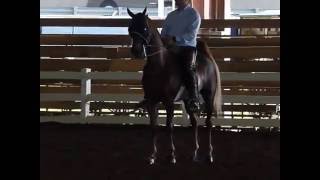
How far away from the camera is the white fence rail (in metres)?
8.34

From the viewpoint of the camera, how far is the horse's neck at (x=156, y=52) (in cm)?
575

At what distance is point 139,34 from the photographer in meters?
5.51

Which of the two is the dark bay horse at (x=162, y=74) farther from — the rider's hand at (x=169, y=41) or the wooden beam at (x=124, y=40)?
the wooden beam at (x=124, y=40)

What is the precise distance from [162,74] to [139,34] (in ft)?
1.96

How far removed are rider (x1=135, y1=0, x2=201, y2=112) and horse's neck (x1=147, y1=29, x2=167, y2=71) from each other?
142mm

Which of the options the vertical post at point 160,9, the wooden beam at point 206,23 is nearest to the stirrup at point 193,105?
the wooden beam at point 206,23

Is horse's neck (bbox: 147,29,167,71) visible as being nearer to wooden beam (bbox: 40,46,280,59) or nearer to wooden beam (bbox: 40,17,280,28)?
wooden beam (bbox: 40,17,280,28)

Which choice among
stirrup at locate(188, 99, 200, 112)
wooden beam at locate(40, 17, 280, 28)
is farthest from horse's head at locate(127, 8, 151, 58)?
wooden beam at locate(40, 17, 280, 28)

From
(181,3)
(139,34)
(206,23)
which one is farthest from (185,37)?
(206,23)

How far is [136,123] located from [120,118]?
27cm

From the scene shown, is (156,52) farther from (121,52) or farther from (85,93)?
(121,52)

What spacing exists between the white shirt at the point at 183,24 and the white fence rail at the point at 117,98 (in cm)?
257

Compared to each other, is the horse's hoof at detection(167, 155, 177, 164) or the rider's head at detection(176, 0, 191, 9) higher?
the rider's head at detection(176, 0, 191, 9)

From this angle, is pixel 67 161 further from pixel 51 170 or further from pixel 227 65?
pixel 227 65
